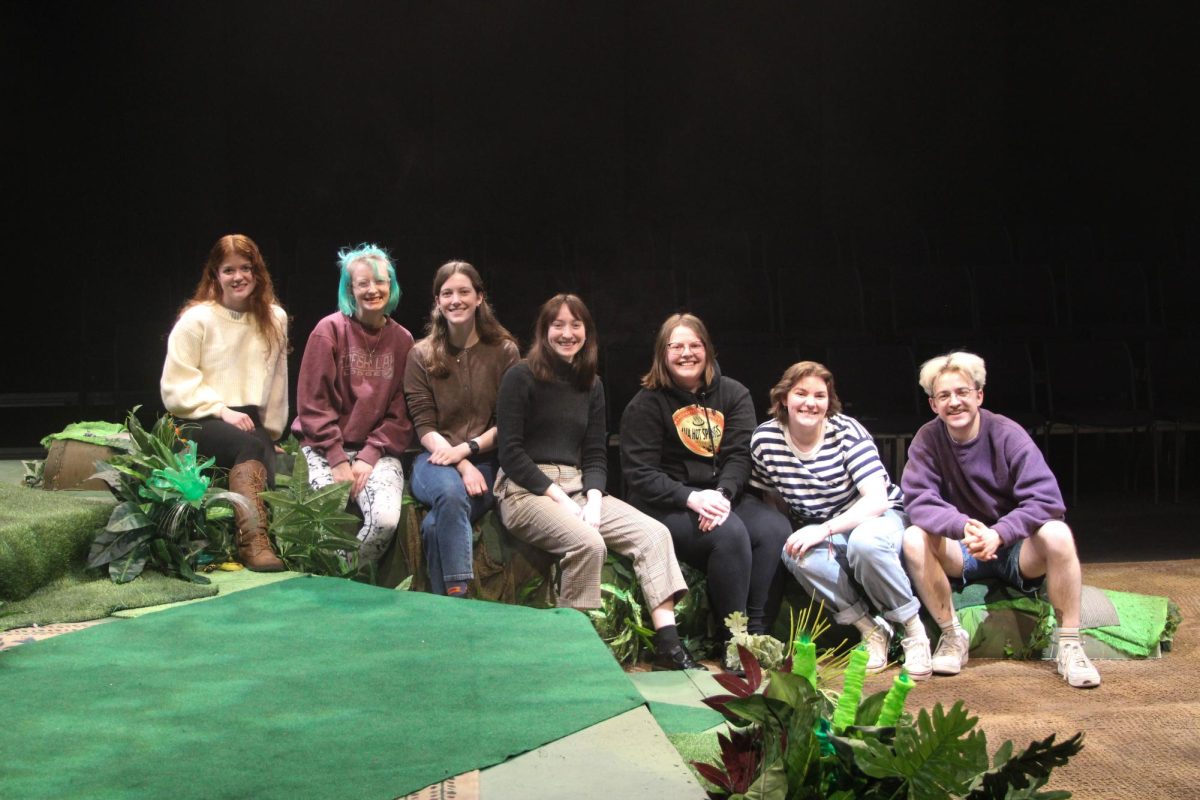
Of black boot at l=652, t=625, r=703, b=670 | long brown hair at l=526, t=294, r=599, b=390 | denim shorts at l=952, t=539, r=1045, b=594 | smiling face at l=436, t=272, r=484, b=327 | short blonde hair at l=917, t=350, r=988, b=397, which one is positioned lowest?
black boot at l=652, t=625, r=703, b=670

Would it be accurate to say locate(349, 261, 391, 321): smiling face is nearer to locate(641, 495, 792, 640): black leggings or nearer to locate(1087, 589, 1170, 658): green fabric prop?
locate(641, 495, 792, 640): black leggings

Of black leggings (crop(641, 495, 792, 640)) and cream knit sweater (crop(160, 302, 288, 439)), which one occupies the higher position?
cream knit sweater (crop(160, 302, 288, 439))

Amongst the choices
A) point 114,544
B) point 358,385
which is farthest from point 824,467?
point 114,544

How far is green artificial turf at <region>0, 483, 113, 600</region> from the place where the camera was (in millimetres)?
2842

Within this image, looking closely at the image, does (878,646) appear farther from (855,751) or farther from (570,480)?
(855,751)

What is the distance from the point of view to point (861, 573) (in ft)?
11.2

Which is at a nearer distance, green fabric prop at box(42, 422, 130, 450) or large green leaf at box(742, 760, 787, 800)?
large green leaf at box(742, 760, 787, 800)

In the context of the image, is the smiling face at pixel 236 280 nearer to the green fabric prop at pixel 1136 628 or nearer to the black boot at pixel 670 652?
the black boot at pixel 670 652

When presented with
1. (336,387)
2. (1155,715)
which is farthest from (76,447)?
(1155,715)

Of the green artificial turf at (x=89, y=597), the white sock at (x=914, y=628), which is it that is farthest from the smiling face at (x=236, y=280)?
the white sock at (x=914, y=628)

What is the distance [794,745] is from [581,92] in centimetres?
529

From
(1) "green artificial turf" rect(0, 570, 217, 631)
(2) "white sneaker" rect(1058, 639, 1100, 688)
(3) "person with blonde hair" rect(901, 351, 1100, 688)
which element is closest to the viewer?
(1) "green artificial turf" rect(0, 570, 217, 631)

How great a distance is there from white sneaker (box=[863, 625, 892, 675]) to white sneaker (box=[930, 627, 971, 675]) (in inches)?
5.3

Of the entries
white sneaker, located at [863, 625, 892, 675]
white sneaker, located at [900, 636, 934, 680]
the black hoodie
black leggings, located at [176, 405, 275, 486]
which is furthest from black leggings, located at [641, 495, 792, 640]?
black leggings, located at [176, 405, 275, 486]
